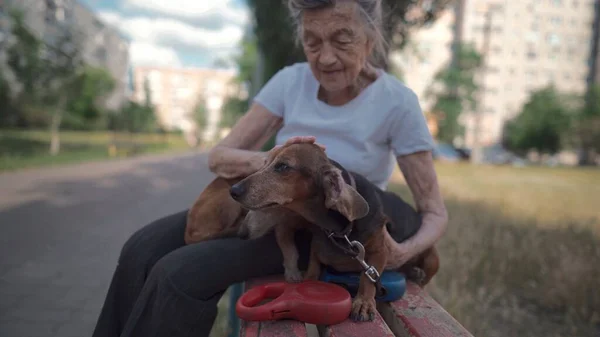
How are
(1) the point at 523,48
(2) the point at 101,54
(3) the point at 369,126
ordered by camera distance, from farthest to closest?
(1) the point at 523,48 → (2) the point at 101,54 → (3) the point at 369,126

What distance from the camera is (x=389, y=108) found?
2250mm

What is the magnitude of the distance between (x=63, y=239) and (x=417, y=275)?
4.59 meters

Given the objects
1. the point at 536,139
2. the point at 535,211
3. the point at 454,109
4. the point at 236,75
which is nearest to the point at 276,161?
the point at 535,211

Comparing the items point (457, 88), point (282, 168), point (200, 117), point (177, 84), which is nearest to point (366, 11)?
point (282, 168)

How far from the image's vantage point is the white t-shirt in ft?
7.38

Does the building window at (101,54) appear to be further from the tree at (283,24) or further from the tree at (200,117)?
the tree at (283,24)

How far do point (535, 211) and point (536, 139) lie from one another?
43.4 m

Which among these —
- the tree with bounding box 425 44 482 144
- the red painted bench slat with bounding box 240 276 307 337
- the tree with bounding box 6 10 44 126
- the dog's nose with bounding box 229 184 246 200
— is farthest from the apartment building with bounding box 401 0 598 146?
the red painted bench slat with bounding box 240 276 307 337

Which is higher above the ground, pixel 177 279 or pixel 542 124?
pixel 177 279

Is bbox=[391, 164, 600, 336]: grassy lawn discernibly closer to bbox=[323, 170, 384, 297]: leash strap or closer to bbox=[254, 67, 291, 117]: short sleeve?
bbox=[323, 170, 384, 297]: leash strap

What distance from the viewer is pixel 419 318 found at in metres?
1.75

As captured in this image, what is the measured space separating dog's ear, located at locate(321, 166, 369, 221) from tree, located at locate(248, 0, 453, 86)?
12.9ft

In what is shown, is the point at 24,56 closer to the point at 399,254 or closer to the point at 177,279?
the point at 177,279

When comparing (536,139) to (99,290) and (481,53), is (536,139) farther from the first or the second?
(99,290)
